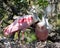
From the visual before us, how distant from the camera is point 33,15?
81.0 inches

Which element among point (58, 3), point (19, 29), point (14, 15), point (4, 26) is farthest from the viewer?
point (58, 3)

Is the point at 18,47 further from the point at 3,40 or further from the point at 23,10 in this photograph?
the point at 23,10

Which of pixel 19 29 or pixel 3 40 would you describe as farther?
pixel 3 40

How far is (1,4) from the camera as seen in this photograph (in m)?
2.24

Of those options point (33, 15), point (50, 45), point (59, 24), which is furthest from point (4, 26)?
point (59, 24)

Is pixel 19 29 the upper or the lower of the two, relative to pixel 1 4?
lower

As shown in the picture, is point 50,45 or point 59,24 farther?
point 59,24

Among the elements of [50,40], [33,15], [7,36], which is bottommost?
[50,40]

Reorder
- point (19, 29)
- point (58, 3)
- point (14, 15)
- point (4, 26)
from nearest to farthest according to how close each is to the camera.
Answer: point (19, 29), point (4, 26), point (14, 15), point (58, 3)

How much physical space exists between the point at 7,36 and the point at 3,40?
138mm

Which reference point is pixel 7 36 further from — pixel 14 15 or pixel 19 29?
pixel 14 15

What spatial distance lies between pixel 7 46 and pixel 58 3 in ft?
2.60

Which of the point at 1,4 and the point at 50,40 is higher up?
the point at 1,4

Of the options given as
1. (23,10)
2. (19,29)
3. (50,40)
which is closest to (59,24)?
(50,40)
